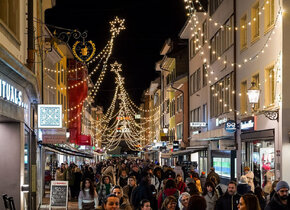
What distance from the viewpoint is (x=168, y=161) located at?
68500 mm

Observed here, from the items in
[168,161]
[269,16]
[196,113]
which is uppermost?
[269,16]

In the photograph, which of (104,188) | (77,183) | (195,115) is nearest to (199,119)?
(195,115)

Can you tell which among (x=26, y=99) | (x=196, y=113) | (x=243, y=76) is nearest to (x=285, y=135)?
(x=243, y=76)

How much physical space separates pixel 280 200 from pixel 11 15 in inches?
353

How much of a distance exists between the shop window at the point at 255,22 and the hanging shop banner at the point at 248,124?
3.40 metres

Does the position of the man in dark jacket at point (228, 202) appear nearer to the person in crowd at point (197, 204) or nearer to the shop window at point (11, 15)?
the person in crowd at point (197, 204)

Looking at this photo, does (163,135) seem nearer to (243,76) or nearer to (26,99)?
(243,76)

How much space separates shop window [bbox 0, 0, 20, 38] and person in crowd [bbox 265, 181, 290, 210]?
7.92m

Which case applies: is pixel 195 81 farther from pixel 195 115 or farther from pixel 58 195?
pixel 58 195

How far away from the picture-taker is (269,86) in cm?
2283

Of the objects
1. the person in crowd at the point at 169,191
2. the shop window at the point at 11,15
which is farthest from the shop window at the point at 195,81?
the person in crowd at the point at 169,191

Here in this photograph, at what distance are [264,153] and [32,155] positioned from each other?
907 cm

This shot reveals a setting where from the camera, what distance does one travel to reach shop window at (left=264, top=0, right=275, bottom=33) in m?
22.1

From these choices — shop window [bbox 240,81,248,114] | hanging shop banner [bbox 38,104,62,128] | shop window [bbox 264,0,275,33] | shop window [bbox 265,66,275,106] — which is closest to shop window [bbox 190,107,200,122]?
shop window [bbox 240,81,248,114]
